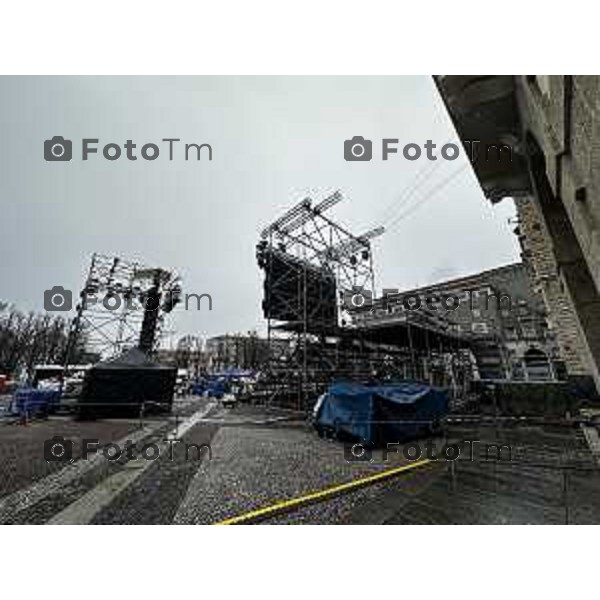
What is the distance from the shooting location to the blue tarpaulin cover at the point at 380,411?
27.1 ft

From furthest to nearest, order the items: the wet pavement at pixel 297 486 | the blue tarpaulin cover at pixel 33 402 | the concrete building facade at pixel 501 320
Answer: the concrete building facade at pixel 501 320 → the blue tarpaulin cover at pixel 33 402 → the wet pavement at pixel 297 486

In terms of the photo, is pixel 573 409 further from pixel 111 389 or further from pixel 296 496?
pixel 111 389

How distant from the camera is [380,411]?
27.3 feet

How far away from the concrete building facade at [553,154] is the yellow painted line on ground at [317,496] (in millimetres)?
3650

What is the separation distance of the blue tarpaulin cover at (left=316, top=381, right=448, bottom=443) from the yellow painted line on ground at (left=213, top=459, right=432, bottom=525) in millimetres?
1913

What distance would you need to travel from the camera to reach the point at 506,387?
1526cm

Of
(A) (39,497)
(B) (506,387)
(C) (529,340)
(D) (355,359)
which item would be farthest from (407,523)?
(C) (529,340)

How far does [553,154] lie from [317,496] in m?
5.03

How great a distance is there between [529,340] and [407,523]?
26.3 metres
